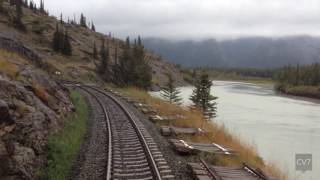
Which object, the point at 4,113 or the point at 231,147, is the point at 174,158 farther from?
the point at 4,113

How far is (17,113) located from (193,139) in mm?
8966

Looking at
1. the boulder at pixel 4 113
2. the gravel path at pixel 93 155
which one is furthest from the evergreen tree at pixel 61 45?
the boulder at pixel 4 113

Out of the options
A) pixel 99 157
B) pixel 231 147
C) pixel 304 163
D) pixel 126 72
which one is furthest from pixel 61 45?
pixel 99 157

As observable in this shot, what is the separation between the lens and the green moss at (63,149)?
13.9 metres

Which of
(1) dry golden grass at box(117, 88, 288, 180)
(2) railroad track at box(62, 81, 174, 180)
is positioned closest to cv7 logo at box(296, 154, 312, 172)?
(1) dry golden grass at box(117, 88, 288, 180)

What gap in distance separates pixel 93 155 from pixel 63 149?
1.18m

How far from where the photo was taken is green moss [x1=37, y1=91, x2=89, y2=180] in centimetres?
1388

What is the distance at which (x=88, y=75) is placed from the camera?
9312 cm

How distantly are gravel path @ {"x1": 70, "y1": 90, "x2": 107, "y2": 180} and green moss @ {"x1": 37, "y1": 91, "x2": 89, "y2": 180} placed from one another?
271 mm

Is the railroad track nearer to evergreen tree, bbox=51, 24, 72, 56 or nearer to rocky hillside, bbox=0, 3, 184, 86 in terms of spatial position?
rocky hillside, bbox=0, 3, 184, 86

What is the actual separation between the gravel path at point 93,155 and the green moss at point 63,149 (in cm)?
27

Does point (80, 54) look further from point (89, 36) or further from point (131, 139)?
point (131, 139)

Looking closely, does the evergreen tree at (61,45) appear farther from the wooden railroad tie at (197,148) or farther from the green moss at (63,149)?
the wooden railroad tie at (197,148)

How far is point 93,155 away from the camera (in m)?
16.6
